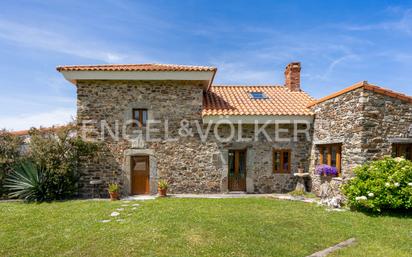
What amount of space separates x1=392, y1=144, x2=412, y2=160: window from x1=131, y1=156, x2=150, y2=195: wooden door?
929 centimetres

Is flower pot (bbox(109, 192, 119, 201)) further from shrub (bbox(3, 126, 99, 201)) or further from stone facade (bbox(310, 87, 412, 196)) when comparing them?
stone facade (bbox(310, 87, 412, 196))

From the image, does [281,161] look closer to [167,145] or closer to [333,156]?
[333,156]

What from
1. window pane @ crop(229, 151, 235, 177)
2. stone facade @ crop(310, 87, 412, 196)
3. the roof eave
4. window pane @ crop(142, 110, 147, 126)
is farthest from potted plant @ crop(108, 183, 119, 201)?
stone facade @ crop(310, 87, 412, 196)

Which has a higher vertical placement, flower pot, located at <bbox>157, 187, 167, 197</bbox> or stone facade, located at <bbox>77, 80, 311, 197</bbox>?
stone facade, located at <bbox>77, 80, 311, 197</bbox>

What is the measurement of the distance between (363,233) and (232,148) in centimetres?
593

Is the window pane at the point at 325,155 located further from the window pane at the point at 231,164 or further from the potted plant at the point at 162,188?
the potted plant at the point at 162,188

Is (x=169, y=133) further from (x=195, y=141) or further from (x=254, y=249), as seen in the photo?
(x=254, y=249)

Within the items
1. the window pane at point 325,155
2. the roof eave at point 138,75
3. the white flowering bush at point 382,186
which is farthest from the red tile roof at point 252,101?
the white flowering bush at point 382,186

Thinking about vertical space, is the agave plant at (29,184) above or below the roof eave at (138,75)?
below

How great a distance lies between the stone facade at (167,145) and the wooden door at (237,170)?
0.31 metres

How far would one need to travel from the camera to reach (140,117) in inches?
436

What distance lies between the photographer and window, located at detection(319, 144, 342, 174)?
9515 mm

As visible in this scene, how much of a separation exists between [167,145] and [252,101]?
4714 mm

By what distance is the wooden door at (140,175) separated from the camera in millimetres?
11195
